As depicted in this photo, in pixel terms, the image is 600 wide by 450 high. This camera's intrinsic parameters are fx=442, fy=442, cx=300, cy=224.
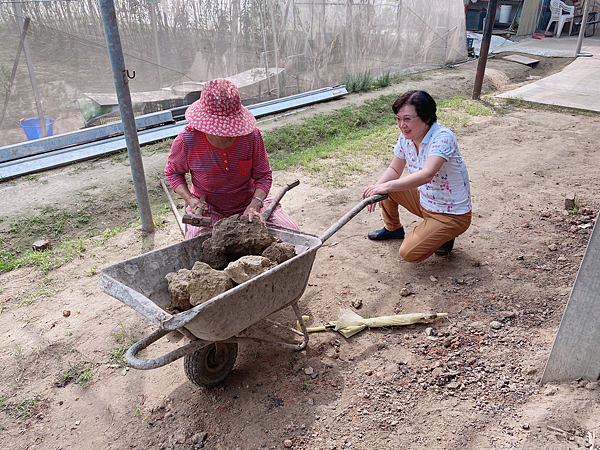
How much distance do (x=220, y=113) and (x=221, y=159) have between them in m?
0.35

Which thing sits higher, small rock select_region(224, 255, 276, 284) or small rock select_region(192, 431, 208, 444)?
small rock select_region(224, 255, 276, 284)

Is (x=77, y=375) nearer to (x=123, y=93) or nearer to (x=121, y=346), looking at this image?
(x=121, y=346)

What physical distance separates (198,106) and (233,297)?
1310mm

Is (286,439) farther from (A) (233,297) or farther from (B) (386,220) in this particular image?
(B) (386,220)

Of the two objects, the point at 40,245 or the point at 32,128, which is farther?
the point at 32,128

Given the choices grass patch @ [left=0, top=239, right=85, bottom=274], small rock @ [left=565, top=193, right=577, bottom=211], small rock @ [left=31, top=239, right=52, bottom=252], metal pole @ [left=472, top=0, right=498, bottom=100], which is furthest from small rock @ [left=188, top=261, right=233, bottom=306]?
metal pole @ [left=472, top=0, right=498, bottom=100]

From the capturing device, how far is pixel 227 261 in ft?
8.09

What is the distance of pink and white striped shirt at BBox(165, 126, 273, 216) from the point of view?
282cm

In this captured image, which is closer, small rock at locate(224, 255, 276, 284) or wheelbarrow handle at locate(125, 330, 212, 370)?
wheelbarrow handle at locate(125, 330, 212, 370)

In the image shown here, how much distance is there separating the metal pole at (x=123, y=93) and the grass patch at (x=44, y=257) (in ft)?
2.13

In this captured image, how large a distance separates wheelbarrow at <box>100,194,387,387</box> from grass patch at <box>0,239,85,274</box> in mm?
1811

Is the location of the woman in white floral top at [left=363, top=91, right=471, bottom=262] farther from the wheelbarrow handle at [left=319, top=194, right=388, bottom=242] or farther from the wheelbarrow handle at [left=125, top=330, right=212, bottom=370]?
the wheelbarrow handle at [left=125, top=330, right=212, bottom=370]

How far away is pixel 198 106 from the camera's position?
270 centimetres

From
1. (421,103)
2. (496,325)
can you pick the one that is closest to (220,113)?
(421,103)
